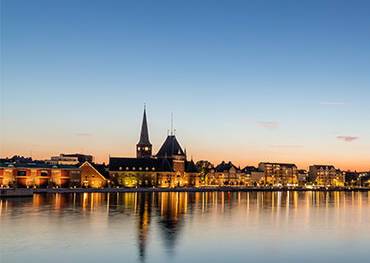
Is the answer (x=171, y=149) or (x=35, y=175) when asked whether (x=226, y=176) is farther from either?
(x=35, y=175)

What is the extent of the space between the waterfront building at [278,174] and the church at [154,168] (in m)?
Answer: 55.0

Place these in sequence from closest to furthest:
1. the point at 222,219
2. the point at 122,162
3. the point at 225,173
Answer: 1. the point at 222,219
2. the point at 122,162
3. the point at 225,173

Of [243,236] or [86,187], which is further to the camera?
[86,187]

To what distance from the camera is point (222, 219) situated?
1672 inches

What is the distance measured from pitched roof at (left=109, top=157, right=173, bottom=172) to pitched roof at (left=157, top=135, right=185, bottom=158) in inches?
142

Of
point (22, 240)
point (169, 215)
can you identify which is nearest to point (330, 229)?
point (169, 215)

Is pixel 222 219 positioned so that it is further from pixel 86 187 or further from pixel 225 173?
pixel 225 173

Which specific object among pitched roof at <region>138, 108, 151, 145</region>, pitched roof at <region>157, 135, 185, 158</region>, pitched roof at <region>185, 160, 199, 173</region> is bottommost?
pitched roof at <region>185, 160, 199, 173</region>

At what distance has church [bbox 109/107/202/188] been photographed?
116125 mm

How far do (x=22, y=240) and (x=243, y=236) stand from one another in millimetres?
14062

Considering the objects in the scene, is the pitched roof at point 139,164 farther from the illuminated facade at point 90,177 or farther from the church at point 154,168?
the illuminated facade at point 90,177

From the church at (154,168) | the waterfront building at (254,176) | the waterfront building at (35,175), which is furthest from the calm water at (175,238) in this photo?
the waterfront building at (254,176)

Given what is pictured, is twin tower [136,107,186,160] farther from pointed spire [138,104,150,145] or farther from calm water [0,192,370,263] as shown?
calm water [0,192,370,263]

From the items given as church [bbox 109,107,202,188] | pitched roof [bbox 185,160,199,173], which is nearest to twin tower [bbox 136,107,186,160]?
church [bbox 109,107,202,188]
